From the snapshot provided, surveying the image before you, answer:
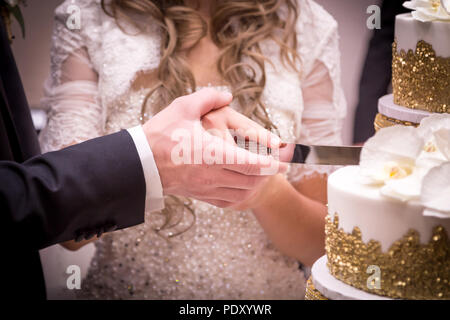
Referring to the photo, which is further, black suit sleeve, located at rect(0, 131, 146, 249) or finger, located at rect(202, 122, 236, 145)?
finger, located at rect(202, 122, 236, 145)

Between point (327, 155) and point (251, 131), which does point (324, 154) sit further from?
point (251, 131)

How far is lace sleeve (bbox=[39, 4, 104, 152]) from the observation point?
1.14 m

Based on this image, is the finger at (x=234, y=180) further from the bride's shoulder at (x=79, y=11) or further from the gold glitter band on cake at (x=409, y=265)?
the bride's shoulder at (x=79, y=11)

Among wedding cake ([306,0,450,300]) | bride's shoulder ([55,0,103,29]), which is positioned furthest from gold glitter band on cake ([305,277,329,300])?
bride's shoulder ([55,0,103,29])

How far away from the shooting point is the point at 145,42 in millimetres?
1179

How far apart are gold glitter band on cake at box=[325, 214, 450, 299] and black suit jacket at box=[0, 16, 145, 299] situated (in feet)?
1.01

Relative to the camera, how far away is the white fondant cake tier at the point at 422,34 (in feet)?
2.27

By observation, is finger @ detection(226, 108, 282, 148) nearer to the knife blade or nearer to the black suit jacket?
the knife blade

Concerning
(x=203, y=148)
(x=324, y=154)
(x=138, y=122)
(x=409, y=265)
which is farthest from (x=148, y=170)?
(x=138, y=122)

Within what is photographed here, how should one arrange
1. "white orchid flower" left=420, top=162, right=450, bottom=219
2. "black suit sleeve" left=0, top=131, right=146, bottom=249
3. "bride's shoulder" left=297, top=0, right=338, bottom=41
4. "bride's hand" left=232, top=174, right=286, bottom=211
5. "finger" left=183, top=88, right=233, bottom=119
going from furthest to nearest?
1. "bride's shoulder" left=297, top=0, right=338, bottom=41
2. "bride's hand" left=232, top=174, right=286, bottom=211
3. "finger" left=183, top=88, right=233, bottom=119
4. "black suit sleeve" left=0, top=131, right=146, bottom=249
5. "white orchid flower" left=420, top=162, right=450, bottom=219
